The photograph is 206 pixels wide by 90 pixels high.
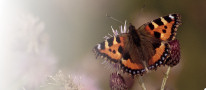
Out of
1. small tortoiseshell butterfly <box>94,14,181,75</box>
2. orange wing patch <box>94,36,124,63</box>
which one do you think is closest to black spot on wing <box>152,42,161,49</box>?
small tortoiseshell butterfly <box>94,14,181,75</box>

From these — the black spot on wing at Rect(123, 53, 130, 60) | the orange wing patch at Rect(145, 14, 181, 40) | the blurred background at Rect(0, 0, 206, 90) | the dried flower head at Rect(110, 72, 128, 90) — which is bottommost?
the dried flower head at Rect(110, 72, 128, 90)

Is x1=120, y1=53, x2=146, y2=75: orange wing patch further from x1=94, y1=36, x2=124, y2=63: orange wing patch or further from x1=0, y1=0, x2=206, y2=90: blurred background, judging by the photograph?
x1=0, y1=0, x2=206, y2=90: blurred background

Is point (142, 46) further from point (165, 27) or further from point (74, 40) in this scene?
point (74, 40)

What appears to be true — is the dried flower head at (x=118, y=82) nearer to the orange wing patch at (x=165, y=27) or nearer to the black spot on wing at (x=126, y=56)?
the black spot on wing at (x=126, y=56)

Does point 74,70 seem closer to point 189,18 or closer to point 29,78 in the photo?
point 29,78

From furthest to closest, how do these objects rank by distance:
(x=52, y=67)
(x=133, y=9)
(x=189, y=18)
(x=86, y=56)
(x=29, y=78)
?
(x=189, y=18) → (x=133, y=9) → (x=86, y=56) → (x=52, y=67) → (x=29, y=78)

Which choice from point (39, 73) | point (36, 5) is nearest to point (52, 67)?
point (39, 73)

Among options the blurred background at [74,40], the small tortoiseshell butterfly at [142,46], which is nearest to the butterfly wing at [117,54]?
the small tortoiseshell butterfly at [142,46]
